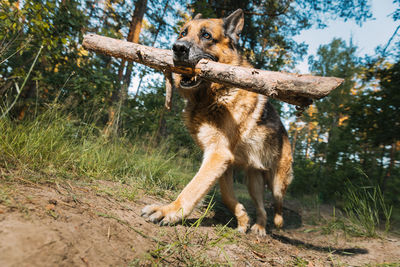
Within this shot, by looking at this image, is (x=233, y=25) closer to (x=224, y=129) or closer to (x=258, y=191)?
(x=224, y=129)

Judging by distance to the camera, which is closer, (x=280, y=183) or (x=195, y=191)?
(x=195, y=191)

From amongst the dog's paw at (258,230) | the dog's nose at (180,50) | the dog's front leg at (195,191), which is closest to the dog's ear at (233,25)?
the dog's nose at (180,50)

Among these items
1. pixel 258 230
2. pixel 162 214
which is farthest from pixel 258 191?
pixel 162 214

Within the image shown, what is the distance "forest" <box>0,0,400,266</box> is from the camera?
2369 mm

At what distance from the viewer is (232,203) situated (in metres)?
2.91

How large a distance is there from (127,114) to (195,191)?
13.6ft

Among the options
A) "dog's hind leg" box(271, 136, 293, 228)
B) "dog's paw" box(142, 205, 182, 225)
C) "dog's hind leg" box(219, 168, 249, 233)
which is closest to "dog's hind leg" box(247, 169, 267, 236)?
"dog's hind leg" box(271, 136, 293, 228)

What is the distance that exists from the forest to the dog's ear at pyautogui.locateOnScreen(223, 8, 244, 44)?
134 centimetres

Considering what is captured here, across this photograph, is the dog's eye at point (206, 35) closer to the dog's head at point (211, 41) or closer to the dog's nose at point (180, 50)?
the dog's head at point (211, 41)

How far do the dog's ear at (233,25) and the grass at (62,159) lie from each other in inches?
100.0

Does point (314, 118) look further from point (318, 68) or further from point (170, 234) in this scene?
point (170, 234)

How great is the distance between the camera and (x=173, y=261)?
1279 mm

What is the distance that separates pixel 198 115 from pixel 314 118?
47.0 ft

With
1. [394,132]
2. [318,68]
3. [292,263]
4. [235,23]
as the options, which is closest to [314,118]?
[318,68]
